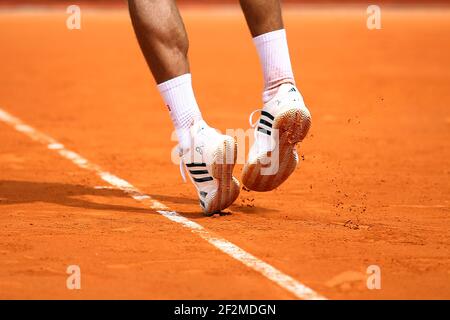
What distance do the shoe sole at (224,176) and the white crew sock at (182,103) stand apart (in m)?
0.17

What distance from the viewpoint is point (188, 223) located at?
4.80m

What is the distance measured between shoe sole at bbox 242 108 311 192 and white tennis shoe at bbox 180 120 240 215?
121mm

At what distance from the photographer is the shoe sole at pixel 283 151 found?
4723mm

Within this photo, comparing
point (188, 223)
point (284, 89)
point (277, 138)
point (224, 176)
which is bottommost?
point (188, 223)

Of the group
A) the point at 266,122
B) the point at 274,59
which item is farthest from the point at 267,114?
the point at 274,59

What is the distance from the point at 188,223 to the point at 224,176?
0.95ft

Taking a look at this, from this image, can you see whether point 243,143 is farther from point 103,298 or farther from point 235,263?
point 103,298

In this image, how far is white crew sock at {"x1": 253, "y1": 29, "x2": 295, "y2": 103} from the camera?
496 cm

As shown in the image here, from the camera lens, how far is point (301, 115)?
471cm

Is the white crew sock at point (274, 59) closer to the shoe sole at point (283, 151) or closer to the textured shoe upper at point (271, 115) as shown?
the textured shoe upper at point (271, 115)

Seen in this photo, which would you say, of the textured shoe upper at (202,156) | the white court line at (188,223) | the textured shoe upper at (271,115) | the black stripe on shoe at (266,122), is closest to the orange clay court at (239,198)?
the white court line at (188,223)

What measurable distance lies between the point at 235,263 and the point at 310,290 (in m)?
0.47

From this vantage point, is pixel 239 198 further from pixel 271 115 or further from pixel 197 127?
pixel 197 127

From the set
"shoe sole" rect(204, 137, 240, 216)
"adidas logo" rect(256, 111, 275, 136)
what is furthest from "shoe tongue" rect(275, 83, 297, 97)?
"shoe sole" rect(204, 137, 240, 216)
